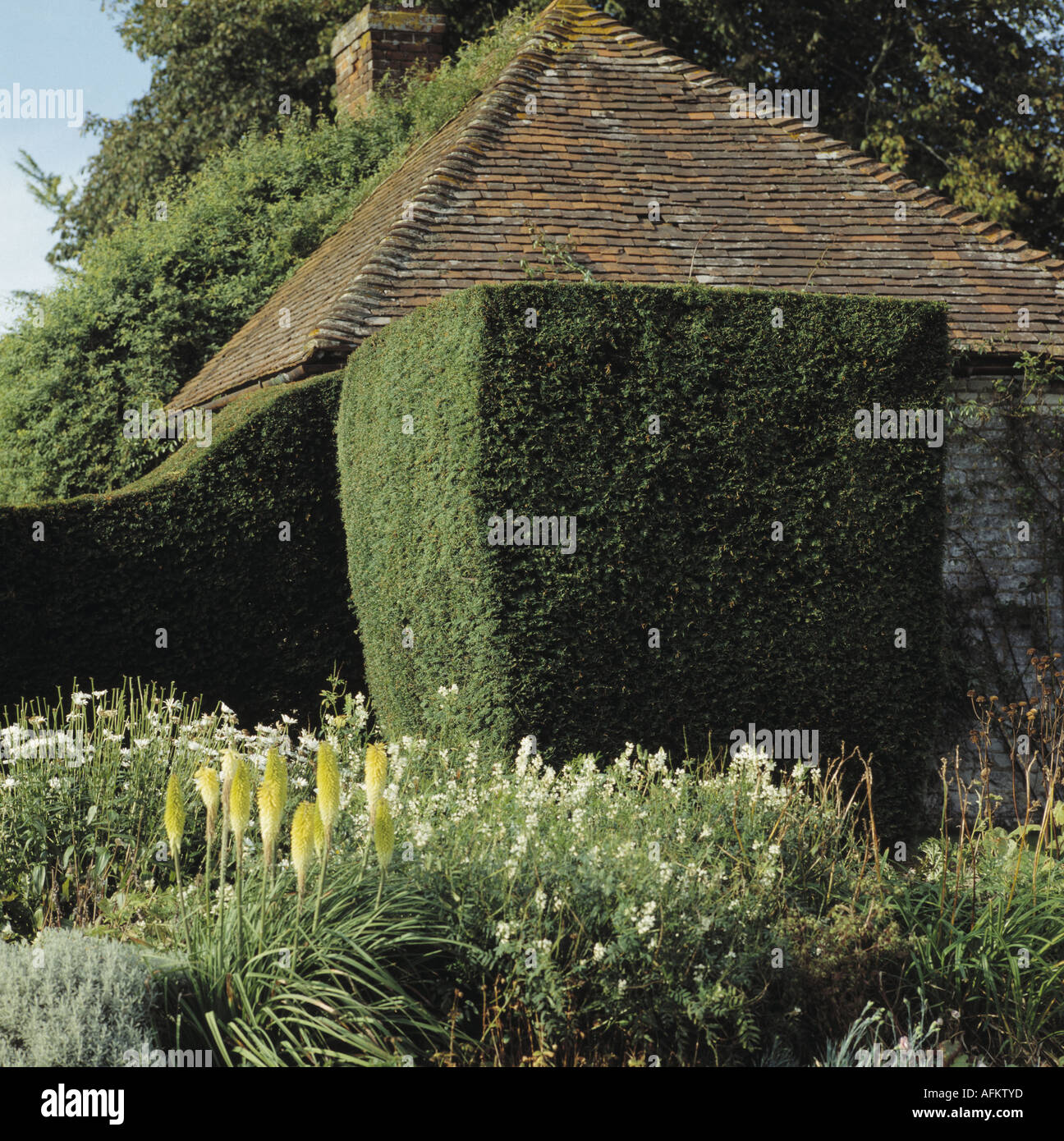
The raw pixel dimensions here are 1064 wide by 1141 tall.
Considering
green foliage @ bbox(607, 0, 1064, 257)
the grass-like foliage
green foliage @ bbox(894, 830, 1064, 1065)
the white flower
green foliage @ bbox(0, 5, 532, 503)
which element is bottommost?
green foliage @ bbox(894, 830, 1064, 1065)

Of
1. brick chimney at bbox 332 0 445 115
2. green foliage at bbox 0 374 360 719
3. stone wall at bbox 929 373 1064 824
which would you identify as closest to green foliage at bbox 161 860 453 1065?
green foliage at bbox 0 374 360 719

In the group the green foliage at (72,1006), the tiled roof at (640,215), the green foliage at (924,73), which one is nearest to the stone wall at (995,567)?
the tiled roof at (640,215)

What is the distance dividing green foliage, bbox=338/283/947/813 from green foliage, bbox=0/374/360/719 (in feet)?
6.62

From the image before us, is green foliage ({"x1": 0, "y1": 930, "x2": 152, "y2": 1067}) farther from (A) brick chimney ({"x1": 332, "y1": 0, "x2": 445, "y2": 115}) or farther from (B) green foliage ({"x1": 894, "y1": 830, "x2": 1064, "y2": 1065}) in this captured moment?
(A) brick chimney ({"x1": 332, "y1": 0, "x2": 445, "y2": 115})

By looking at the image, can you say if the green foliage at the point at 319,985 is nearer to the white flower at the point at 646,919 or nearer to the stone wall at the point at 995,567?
the white flower at the point at 646,919

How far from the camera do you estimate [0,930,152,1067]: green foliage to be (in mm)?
3408

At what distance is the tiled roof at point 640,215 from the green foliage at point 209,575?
3.76 feet

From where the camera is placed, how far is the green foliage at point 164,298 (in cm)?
1550

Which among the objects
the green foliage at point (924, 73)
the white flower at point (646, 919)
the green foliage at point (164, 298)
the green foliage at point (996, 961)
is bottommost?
the green foliage at point (996, 961)

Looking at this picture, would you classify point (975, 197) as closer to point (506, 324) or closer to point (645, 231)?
point (645, 231)

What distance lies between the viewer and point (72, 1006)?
3.45 m

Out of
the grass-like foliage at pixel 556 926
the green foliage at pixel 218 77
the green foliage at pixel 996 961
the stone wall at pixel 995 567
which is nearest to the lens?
the grass-like foliage at pixel 556 926

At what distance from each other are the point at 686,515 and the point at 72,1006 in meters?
4.77
